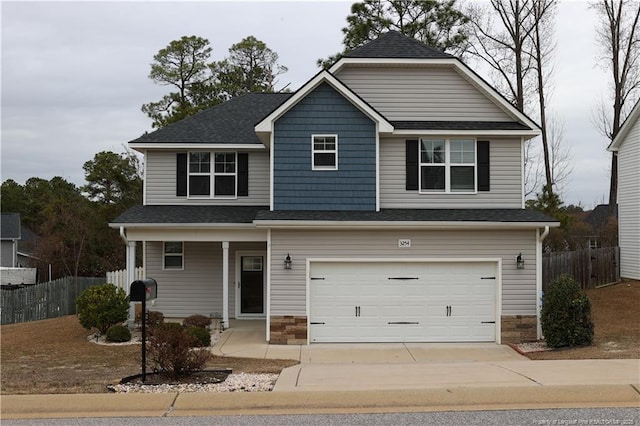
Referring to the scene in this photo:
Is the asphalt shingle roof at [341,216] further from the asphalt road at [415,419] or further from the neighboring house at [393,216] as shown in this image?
the asphalt road at [415,419]

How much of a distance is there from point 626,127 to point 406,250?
1430 centimetres

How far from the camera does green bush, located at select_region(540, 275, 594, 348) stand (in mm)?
15766

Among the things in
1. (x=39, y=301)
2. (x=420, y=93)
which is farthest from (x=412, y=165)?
(x=39, y=301)

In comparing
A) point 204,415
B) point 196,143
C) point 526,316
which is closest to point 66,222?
point 196,143

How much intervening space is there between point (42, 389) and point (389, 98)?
1223 centimetres

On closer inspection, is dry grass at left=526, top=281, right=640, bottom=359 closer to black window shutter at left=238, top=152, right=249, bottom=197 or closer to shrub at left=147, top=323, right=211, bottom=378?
shrub at left=147, top=323, right=211, bottom=378

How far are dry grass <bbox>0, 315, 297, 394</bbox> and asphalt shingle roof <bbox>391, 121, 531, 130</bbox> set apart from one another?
7.43m

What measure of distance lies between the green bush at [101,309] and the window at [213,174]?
4.44 m

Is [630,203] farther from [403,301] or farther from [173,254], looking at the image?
[173,254]

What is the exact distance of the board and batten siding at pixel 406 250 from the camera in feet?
58.0

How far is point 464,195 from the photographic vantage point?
1897 centimetres

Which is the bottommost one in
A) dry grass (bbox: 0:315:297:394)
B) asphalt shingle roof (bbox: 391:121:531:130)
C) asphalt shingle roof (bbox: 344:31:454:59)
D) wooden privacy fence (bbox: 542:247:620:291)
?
dry grass (bbox: 0:315:297:394)

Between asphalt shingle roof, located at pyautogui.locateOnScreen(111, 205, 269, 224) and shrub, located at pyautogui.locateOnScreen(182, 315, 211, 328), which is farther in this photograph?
asphalt shingle roof, located at pyautogui.locateOnScreen(111, 205, 269, 224)

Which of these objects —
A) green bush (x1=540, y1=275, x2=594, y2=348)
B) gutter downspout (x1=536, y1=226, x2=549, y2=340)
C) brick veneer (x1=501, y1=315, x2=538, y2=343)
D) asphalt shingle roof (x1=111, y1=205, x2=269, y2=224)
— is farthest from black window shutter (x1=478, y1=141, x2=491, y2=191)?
asphalt shingle roof (x1=111, y1=205, x2=269, y2=224)
